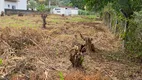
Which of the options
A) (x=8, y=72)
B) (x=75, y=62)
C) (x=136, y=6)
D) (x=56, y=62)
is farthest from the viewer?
(x=136, y=6)

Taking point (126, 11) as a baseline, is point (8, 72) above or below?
below

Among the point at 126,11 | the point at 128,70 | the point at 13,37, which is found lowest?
the point at 128,70

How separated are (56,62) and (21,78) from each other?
6.98 ft

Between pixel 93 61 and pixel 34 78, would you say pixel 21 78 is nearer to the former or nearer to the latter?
pixel 34 78

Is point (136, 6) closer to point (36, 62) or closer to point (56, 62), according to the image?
→ point (56, 62)

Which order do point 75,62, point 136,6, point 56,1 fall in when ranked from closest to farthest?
point 75,62
point 136,6
point 56,1

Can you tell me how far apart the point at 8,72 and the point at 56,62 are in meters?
1.98

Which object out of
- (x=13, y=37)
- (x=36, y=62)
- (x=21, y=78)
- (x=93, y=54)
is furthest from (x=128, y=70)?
(x=13, y=37)

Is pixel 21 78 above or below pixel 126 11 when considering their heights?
below

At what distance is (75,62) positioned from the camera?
6.71 m

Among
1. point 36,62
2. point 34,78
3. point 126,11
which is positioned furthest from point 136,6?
point 34,78

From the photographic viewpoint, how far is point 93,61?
781 cm

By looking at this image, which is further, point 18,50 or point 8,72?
point 18,50

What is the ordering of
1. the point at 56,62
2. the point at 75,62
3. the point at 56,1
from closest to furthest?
the point at 75,62 < the point at 56,62 < the point at 56,1
